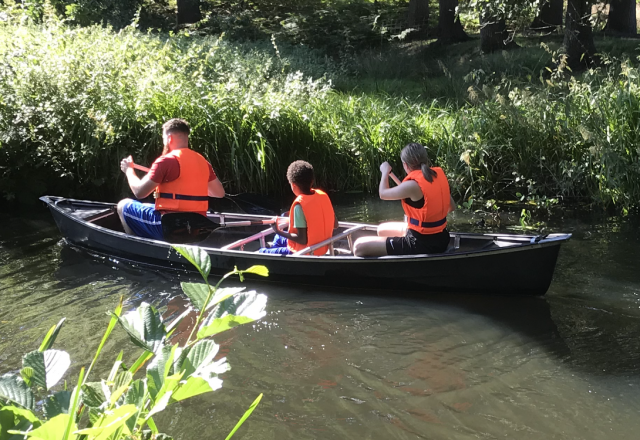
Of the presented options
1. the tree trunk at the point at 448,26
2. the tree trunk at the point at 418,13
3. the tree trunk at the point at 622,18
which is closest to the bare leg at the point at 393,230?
the tree trunk at the point at 448,26

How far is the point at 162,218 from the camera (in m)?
6.67

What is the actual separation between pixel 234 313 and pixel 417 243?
4971 mm

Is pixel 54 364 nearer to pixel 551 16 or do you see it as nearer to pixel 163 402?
pixel 163 402

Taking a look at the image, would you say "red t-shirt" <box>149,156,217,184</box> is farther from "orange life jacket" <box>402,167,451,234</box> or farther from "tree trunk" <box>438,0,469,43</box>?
"tree trunk" <box>438,0,469,43</box>

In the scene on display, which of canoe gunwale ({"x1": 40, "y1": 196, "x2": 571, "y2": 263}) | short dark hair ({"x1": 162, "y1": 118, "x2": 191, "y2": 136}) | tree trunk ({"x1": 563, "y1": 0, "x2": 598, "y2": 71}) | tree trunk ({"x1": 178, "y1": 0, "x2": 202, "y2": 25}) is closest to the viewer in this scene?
canoe gunwale ({"x1": 40, "y1": 196, "x2": 571, "y2": 263})

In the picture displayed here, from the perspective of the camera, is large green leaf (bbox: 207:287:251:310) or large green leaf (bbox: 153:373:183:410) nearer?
large green leaf (bbox: 153:373:183:410)

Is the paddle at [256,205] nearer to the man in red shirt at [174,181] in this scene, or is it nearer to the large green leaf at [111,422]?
the man in red shirt at [174,181]

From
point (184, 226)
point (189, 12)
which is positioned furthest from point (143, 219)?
point (189, 12)

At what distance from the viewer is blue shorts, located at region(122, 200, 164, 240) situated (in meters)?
6.82

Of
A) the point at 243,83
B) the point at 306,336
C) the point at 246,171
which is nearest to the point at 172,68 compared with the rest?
the point at 243,83

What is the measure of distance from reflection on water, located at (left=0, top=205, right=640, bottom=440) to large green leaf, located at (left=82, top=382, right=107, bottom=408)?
283 cm

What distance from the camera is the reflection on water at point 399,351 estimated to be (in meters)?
3.88

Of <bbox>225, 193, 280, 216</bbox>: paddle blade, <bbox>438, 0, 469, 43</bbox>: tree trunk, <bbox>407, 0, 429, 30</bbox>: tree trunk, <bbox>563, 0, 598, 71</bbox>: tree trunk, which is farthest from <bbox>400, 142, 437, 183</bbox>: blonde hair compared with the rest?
<bbox>407, 0, 429, 30</bbox>: tree trunk

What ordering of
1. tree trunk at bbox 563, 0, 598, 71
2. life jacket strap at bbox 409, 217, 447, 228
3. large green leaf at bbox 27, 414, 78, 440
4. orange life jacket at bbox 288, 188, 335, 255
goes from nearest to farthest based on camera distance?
large green leaf at bbox 27, 414, 78, 440, life jacket strap at bbox 409, 217, 447, 228, orange life jacket at bbox 288, 188, 335, 255, tree trunk at bbox 563, 0, 598, 71
